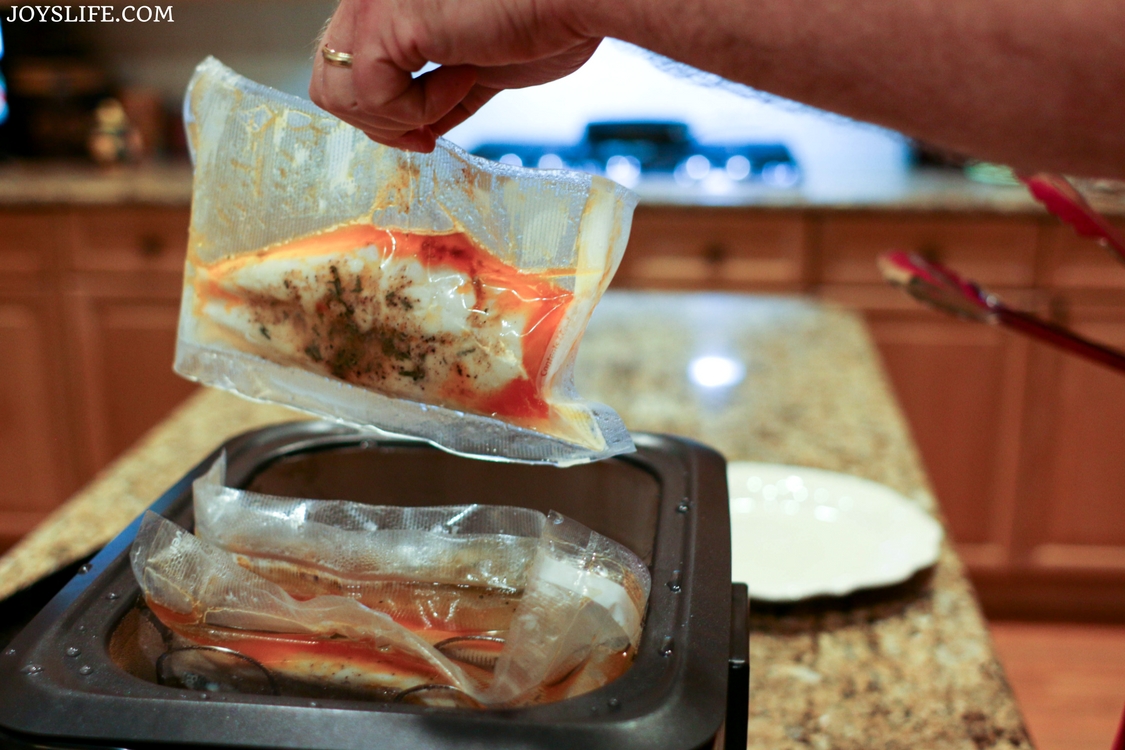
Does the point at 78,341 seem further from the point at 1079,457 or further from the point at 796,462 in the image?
the point at 1079,457

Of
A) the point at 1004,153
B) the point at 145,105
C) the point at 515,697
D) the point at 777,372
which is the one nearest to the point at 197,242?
the point at 515,697

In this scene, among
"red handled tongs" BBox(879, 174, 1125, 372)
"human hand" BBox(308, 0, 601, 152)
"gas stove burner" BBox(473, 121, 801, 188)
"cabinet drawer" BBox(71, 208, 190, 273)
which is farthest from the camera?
"gas stove burner" BBox(473, 121, 801, 188)

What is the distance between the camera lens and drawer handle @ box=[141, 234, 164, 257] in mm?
2221

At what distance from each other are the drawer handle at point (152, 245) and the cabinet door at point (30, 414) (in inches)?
10.2

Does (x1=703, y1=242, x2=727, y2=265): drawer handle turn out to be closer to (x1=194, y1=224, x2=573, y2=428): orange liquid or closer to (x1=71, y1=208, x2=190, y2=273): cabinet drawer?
(x1=71, y1=208, x2=190, y2=273): cabinet drawer

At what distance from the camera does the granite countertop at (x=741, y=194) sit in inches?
82.7

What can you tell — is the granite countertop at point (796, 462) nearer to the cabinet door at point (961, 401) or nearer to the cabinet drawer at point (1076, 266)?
the cabinet door at point (961, 401)

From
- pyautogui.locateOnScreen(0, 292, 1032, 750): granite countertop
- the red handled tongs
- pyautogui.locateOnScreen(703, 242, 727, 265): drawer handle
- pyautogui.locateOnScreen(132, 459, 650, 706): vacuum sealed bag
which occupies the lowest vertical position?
pyautogui.locateOnScreen(703, 242, 727, 265): drawer handle

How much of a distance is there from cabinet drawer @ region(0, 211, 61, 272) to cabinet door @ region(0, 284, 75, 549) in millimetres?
64

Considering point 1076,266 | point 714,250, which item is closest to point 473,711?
point 714,250

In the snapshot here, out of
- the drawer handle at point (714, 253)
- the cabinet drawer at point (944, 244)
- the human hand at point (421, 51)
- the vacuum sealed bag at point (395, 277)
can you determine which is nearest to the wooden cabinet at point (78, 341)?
the drawer handle at point (714, 253)

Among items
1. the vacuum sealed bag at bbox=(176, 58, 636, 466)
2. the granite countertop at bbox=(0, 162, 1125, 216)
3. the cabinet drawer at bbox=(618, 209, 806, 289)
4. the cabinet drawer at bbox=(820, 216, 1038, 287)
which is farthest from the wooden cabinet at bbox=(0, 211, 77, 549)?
the vacuum sealed bag at bbox=(176, 58, 636, 466)

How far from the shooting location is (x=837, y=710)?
0.59 metres

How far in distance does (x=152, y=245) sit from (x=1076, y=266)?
2.06 metres
